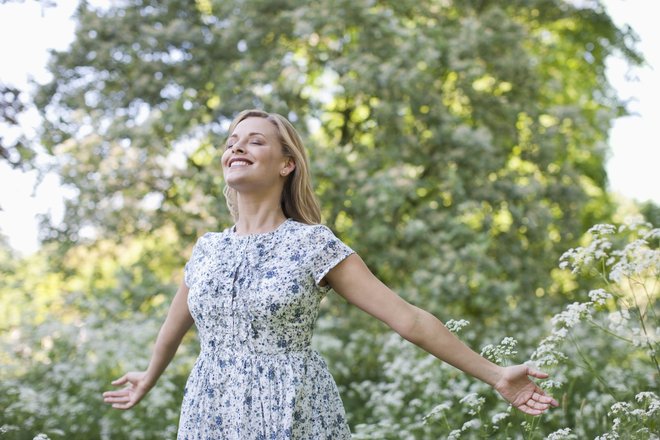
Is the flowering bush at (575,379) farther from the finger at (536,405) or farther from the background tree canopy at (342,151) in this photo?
the background tree canopy at (342,151)

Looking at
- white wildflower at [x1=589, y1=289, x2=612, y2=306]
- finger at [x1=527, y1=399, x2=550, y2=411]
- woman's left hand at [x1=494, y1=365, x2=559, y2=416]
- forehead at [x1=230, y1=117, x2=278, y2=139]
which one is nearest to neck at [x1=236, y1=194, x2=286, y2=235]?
forehead at [x1=230, y1=117, x2=278, y2=139]

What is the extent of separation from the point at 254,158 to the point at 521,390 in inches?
45.5

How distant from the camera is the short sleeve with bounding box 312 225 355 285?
2480 mm

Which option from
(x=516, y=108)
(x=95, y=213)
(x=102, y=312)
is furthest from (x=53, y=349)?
(x=516, y=108)

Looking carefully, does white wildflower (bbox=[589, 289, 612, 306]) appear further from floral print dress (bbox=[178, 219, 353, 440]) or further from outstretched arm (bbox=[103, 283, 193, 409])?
outstretched arm (bbox=[103, 283, 193, 409])

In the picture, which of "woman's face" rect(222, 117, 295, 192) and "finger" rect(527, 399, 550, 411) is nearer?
"finger" rect(527, 399, 550, 411)

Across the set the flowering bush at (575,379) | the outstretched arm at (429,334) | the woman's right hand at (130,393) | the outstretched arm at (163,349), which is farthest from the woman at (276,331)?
the woman's right hand at (130,393)

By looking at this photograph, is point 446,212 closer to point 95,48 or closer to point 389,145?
point 389,145

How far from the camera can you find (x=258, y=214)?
2.67m

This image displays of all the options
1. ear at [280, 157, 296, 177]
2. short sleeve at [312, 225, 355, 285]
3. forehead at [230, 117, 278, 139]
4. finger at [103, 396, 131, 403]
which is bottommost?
finger at [103, 396, 131, 403]

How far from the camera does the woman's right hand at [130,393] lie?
3029mm

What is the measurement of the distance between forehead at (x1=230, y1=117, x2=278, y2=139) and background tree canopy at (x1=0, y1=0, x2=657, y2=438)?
4.02m

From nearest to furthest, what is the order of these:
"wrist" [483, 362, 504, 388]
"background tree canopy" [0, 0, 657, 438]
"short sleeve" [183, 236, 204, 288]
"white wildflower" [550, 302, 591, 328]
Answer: "wrist" [483, 362, 504, 388] → "short sleeve" [183, 236, 204, 288] → "white wildflower" [550, 302, 591, 328] → "background tree canopy" [0, 0, 657, 438]

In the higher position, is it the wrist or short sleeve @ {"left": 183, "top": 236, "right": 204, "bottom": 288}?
short sleeve @ {"left": 183, "top": 236, "right": 204, "bottom": 288}
